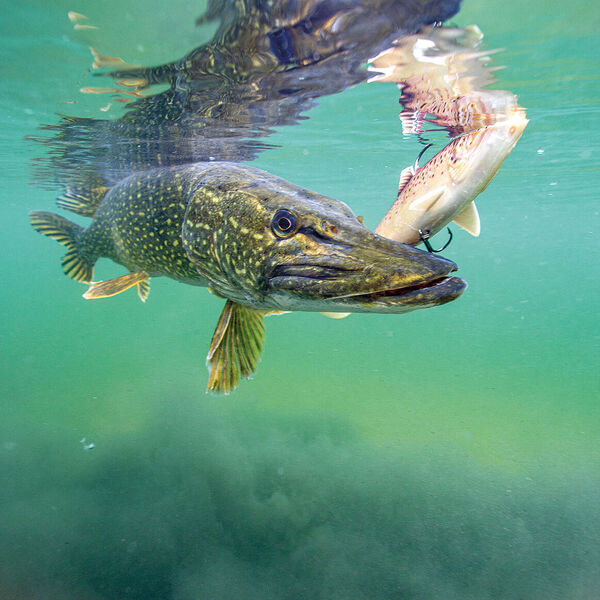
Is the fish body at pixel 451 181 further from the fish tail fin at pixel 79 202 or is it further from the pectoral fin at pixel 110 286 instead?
the fish tail fin at pixel 79 202

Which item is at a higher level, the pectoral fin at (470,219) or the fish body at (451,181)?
the fish body at (451,181)

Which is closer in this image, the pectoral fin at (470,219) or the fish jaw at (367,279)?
the fish jaw at (367,279)

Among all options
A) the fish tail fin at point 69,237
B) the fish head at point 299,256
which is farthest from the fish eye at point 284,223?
the fish tail fin at point 69,237

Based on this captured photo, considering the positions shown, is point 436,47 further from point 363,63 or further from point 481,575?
point 481,575

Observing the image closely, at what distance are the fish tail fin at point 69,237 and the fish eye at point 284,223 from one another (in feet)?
14.2

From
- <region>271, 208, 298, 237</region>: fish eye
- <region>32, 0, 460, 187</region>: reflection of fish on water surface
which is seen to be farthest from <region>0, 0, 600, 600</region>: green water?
<region>271, 208, 298, 237</region>: fish eye

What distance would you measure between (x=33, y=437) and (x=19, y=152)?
9.48 metres

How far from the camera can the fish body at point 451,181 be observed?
118 inches

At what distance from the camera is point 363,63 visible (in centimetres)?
598

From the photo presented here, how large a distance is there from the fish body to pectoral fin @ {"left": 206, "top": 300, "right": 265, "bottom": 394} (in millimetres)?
1433

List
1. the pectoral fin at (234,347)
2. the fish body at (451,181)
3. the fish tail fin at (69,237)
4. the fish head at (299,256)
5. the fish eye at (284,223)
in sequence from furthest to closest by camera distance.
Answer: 1. the fish tail fin at (69,237)
2. the fish body at (451,181)
3. the pectoral fin at (234,347)
4. the fish eye at (284,223)
5. the fish head at (299,256)

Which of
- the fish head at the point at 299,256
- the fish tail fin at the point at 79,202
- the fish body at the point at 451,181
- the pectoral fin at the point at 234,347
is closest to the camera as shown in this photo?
the fish head at the point at 299,256

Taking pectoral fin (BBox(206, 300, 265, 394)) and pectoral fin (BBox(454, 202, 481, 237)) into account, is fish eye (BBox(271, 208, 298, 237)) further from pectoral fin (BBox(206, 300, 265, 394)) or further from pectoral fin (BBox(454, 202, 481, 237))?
pectoral fin (BBox(454, 202, 481, 237))

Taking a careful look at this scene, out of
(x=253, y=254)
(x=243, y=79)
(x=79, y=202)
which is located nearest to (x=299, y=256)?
(x=253, y=254)
